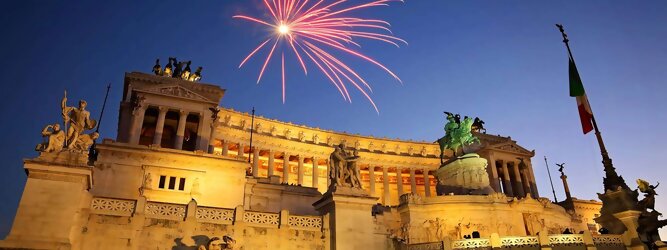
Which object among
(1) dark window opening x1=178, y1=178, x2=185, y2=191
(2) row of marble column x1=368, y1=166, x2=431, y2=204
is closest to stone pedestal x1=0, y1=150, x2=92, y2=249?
(1) dark window opening x1=178, y1=178, x2=185, y2=191

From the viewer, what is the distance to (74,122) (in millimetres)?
19188

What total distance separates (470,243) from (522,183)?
57177mm

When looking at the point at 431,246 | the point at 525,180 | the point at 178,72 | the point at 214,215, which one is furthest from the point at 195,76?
the point at 525,180

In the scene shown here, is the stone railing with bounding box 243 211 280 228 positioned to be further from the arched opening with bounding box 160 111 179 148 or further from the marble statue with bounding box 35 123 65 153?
the arched opening with bounding box 160 111 179 148

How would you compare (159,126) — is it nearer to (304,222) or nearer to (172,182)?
(172,182)

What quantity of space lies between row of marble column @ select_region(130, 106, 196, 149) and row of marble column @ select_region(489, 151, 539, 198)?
47364 millimetres

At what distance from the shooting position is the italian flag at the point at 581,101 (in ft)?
106

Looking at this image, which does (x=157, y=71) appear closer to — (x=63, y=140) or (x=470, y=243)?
(x=63, y=140)

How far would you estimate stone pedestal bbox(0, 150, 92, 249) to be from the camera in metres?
16.1

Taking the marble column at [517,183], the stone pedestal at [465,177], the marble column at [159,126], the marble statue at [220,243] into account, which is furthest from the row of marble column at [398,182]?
the marble statue at [220,243]

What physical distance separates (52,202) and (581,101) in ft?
111

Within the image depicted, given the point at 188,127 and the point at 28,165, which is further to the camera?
the point at 188,127

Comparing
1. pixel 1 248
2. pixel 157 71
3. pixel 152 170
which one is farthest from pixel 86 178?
pixel 157 71

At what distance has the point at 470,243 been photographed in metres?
23.4
